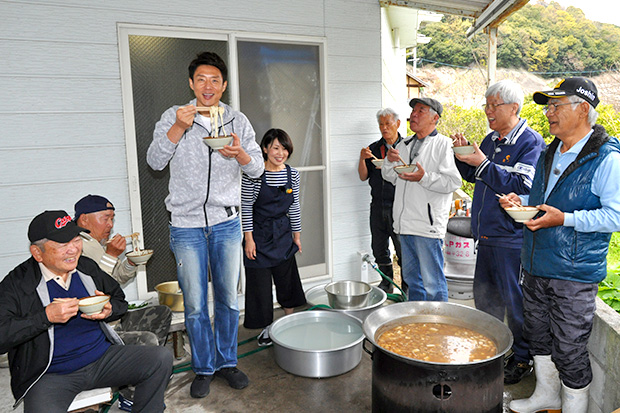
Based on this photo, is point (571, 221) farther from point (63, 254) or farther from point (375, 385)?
point (63, 254)

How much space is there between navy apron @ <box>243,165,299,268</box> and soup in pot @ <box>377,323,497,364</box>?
4.74ft

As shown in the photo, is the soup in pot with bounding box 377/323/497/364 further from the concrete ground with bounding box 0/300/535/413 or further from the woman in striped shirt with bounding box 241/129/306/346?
the woman in striped shirt with bounding box 241/129/306/346

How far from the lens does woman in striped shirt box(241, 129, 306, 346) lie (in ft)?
12.4

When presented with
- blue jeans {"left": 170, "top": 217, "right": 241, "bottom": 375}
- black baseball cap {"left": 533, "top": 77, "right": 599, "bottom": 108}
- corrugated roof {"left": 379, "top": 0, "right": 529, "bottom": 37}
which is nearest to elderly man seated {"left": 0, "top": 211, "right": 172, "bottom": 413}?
blue jeans {"left": 170, "top": 217, "right": 241, "bottom": 375}

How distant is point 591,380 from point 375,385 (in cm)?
121

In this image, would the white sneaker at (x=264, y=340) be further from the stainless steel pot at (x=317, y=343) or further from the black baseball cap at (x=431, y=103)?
the black baseball cap at (x=431, y=103)

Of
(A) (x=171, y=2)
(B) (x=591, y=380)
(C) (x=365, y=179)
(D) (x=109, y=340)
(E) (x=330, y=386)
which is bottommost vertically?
(E) (x=330, y=386)

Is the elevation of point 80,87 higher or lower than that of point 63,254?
higher

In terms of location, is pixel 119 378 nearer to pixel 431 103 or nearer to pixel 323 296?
pixel 323 296

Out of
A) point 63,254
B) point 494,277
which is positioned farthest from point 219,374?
point 494,277

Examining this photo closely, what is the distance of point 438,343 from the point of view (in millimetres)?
2521

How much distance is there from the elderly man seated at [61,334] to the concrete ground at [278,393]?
1.89 ft

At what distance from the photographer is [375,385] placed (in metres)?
2.48

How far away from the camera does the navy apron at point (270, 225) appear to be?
383cm
